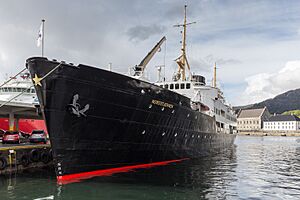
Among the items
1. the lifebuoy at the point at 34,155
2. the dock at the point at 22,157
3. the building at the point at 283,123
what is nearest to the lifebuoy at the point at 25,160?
the dock at the point at 22,157

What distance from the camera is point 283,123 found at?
579 feet

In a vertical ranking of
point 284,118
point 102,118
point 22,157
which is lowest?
point 22,157

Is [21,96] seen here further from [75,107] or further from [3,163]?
[75,107]

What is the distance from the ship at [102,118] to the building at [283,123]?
557ft

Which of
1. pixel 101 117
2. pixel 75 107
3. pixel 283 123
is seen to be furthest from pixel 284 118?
pixel 75 107

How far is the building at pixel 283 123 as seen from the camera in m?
170

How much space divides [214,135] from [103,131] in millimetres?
18732

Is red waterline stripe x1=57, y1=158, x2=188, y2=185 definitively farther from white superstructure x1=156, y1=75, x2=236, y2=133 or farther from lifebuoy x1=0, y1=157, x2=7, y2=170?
white superstructure x1=156, y1=75, x2=236, y2=133

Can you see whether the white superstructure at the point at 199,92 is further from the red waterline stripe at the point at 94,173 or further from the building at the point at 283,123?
the building at the point at 283,123

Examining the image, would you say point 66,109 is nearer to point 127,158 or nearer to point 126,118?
point 126,118

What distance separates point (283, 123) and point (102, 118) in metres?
182

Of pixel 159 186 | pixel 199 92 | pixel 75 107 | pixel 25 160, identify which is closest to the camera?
pixel 75 107

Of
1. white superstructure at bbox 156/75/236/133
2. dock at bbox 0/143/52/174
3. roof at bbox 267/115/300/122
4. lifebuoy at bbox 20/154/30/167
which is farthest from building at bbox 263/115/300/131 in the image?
lifebuoy at bbox 20/154/30/167

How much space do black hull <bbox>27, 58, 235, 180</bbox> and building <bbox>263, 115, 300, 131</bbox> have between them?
17129cm
